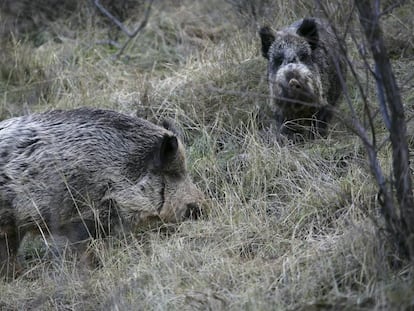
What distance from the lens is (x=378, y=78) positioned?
498 centimetres

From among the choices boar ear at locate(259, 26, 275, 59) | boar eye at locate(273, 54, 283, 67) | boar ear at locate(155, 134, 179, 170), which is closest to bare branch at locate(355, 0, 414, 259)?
boar ear at locate(155, 134, 179, 170)

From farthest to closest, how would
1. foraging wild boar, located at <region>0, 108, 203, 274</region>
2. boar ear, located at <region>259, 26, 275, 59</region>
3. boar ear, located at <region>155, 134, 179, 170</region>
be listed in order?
boar ear, located at <region>259, 26, 275, 59</region> → boar ear, located at <region>155, 134, 179, 170</region> → foraging wild boar, located at <region>0, 108, 203, 274</region>

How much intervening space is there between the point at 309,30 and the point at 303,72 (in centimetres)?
54

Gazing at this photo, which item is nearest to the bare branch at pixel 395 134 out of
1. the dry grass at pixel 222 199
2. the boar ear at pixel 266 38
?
the dry grass at pixel 222 199

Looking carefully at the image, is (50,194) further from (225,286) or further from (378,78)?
(378,78)

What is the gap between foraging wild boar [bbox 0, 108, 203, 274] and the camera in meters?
6.41

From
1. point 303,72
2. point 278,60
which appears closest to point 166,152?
point 303,72

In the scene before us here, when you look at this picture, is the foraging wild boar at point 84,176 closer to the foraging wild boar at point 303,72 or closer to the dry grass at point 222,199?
the dry grass at point 222,199

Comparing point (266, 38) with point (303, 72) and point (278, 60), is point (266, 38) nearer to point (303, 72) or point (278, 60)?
point (278, 60)

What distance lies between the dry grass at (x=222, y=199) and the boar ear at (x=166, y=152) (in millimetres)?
512

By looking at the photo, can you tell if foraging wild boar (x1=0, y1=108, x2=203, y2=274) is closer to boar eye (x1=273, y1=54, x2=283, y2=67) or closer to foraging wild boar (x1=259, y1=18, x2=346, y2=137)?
foraging wild boar (x1=259, y1=18, x2=346, y2=137)

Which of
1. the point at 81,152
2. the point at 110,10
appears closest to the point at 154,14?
the point at 110,10

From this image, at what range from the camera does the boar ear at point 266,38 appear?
Answer: 839 centimetres

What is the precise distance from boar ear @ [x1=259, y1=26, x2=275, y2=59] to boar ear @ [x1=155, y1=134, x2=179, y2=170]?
2.14m
